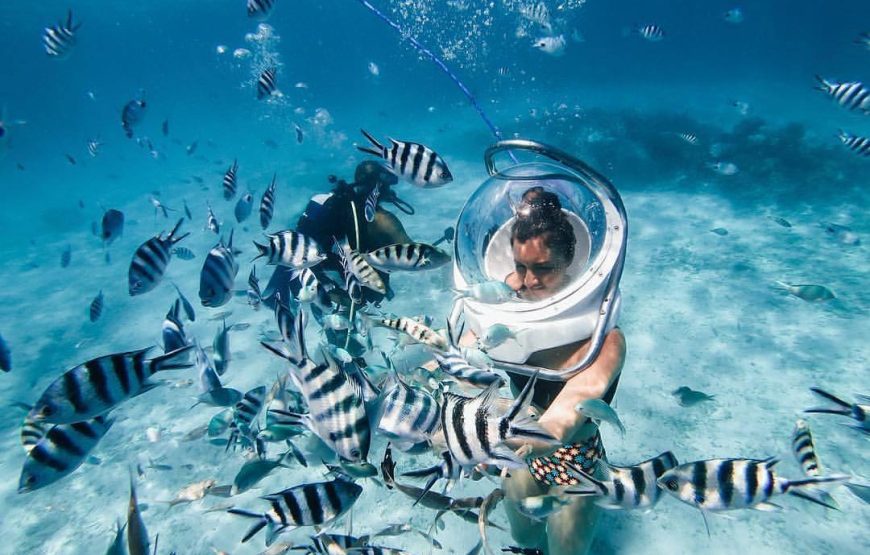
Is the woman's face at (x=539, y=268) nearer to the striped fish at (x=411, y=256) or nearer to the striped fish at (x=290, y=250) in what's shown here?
the striped fish at (x=411, y=256)

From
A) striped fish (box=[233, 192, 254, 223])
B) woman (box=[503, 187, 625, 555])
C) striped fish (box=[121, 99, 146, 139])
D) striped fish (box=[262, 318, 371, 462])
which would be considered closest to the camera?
striped fish (box=[262, 318, 371, 462])

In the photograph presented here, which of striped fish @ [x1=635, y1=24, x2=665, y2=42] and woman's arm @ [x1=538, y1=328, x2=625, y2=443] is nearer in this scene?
woman's arm @ [x1=538, y1=328, x2=625, y2=443]

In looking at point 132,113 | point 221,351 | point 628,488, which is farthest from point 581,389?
point 132,113

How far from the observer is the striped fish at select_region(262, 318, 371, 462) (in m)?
1.59

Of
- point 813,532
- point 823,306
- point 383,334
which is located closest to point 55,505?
point 383,334

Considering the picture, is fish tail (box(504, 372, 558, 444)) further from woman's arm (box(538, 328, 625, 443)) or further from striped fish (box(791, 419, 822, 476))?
striped fish (box(791, 419, 822, 476))

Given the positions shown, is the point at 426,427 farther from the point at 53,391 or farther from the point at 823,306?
the point at 823,306

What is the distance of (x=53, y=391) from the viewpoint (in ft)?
6.12

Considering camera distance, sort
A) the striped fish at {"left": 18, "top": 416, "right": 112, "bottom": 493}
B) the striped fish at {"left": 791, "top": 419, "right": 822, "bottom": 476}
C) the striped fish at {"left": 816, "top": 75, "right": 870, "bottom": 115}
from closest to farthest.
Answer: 1. the striped fish at {"left": 18, "top": 416, "right": 112, "bottom": 493}
2. the striped fish at {"left": 791, "top": 419, "right": 822, "bottom": 476}
3. the striped fish at {"left": 816, "top": 75, "right": 870, "bottom": 115}

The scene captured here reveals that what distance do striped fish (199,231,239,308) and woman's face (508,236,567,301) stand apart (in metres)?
2.22

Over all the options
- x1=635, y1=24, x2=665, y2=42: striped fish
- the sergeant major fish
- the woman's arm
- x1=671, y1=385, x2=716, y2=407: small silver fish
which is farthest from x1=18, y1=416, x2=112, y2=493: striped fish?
x1=635, y1=24, x2=665, y2=42: striped fish

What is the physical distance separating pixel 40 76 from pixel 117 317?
335 ft

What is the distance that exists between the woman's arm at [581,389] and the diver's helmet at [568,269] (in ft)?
0.23

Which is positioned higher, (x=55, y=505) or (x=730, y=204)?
(x=730, y=204)
